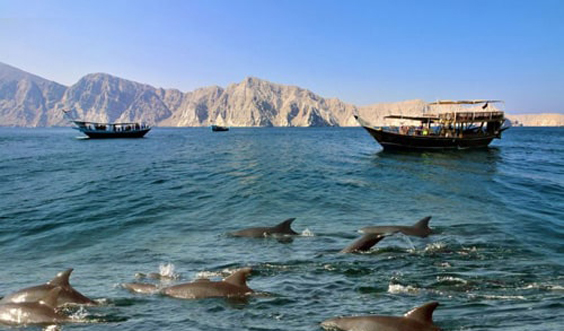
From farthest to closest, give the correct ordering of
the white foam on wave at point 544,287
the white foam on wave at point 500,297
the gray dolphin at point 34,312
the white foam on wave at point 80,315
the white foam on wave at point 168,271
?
the white foam on wave at point 168,271
the white foam on wave at point 544,287
the white foam on wave at point 500,297
the white foam on wave at point 80,315
the gray dolphin at point 34,312

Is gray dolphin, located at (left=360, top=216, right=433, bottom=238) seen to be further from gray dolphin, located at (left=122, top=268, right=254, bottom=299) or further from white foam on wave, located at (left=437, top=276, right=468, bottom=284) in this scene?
gray dolphin, located at (left=122, top=268, right=254, bottom=299)

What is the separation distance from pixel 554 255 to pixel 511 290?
463 centimetres

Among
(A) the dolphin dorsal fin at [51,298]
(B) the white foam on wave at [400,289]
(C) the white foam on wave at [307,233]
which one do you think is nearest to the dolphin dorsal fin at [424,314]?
(B) the white foam on wave at [400,289]

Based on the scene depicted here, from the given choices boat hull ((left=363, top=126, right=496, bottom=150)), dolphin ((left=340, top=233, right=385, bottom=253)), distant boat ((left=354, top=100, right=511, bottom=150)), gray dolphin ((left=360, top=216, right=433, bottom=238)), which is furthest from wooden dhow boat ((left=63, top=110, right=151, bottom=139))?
dolphin ((left=340, top=233, right=385, bottom=253))

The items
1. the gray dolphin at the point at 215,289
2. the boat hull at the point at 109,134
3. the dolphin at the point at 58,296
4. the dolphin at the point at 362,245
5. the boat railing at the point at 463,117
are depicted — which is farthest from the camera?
the boat hull at the point at 109,134

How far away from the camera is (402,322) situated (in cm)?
781

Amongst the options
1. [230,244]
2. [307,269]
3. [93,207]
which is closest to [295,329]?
[307,269]

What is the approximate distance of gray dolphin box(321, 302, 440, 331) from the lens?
7.77 meters

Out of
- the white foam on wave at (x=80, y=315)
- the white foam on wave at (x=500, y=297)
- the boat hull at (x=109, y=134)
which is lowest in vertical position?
the white foam on wave at (x=80, y=315)

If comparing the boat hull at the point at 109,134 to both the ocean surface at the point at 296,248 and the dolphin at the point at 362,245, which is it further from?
the dolphin at the point at 362,245

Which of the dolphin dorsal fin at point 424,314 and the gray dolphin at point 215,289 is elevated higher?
the dolphin dorsal fin at point 424,314

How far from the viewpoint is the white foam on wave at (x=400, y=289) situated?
10422 millimetres

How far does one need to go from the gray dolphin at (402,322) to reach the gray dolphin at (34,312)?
6.09m

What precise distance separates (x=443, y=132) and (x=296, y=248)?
5379 centimetres
